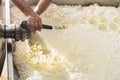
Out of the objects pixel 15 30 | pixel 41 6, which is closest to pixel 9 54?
pixel 15 30

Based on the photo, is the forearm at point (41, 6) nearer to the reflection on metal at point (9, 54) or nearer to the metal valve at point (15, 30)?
the reflection on metal at point (9, 54)

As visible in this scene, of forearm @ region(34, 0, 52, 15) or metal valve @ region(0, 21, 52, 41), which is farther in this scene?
forearm @ region(34, 0, 52, 15)

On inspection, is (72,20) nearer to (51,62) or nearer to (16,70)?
(51,62)

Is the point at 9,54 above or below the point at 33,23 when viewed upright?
below

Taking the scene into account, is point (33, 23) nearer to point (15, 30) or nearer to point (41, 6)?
point (15, 30)

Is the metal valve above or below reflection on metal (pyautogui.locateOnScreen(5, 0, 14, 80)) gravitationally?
above

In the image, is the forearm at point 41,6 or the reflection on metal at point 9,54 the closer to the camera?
the reflection on metal at point 9,54

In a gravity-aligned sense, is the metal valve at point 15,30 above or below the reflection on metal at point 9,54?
above

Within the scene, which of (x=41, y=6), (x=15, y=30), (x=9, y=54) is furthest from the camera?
(x=41, y=6)

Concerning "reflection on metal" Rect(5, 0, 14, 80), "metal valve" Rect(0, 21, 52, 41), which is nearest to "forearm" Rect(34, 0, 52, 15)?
"reflection on metal" Rect(5, 0, 14, 80)

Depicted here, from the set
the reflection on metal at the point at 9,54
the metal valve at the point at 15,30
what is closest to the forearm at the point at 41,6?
the reflection on metal at the point at 9,54

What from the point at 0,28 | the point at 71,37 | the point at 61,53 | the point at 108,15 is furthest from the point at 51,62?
the point at 108,15

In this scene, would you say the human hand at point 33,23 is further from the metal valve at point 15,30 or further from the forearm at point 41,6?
the forearm at point 41,6

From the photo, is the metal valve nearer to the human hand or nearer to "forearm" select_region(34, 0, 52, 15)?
the human hand
